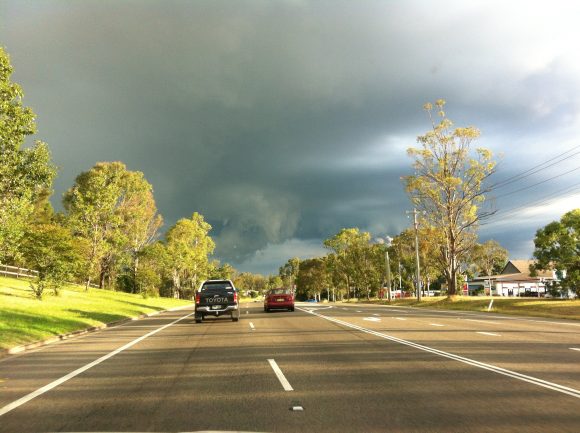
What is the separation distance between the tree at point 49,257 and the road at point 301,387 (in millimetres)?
16298

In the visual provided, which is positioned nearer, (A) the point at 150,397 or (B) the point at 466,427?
(B) the point at 466,427

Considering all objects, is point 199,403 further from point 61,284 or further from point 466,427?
point 61,284

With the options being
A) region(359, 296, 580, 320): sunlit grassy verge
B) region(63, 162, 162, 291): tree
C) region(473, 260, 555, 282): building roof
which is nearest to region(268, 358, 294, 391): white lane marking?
region(359, 296, 580, 320): sunlit grassy verge

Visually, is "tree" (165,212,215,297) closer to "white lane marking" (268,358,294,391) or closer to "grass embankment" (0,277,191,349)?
"grass embankment" (0,277,191,349)

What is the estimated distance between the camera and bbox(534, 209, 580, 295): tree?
3772cm

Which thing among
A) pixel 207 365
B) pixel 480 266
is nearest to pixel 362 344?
pixel 207 365

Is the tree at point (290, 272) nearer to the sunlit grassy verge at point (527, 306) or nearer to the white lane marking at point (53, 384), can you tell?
the sunlit grassy verge at point (527, 306)

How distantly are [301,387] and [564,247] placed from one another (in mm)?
37142

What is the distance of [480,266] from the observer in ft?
→ 338

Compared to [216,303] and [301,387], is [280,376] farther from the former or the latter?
[216,303]

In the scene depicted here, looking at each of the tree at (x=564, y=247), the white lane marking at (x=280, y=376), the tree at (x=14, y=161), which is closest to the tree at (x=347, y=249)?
the tree at (x=564, y=247)

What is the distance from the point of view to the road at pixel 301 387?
5586 millimetres

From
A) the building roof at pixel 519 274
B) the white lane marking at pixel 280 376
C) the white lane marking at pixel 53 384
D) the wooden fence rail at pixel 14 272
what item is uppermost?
the building roof at pixel 519 274

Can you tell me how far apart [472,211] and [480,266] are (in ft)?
219
